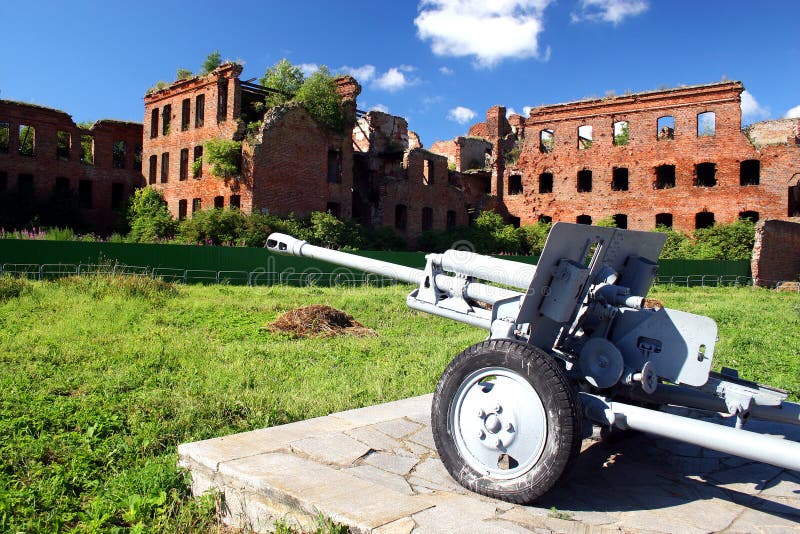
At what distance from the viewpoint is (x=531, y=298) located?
11.8 feet

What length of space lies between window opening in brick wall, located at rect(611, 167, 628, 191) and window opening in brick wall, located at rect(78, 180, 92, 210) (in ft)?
106

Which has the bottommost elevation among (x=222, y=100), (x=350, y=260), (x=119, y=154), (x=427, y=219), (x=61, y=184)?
(x=350, y=260)

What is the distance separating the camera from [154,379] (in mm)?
6793

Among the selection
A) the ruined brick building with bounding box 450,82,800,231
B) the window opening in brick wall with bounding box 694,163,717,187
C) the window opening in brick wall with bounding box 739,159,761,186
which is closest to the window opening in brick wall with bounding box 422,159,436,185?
the ruined brick building with bounding box 450,82,800,231

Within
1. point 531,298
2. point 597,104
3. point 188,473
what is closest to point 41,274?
point 188,473

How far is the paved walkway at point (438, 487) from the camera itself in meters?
3.15

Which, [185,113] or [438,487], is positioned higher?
[185,113]

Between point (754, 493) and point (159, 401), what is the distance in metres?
4.93

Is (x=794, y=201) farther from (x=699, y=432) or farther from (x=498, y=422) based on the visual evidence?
(x=498, y=422)

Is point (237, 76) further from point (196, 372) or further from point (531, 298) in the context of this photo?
point (531, 298)

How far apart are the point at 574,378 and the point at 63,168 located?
1498 inches

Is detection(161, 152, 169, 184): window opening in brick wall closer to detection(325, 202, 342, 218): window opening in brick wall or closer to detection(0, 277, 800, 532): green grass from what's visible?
detection(325, 202, 342, 218): window opening in brick wall

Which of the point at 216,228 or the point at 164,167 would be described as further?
the point at 164,167

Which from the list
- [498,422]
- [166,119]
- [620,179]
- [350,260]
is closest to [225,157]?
[166,119]
